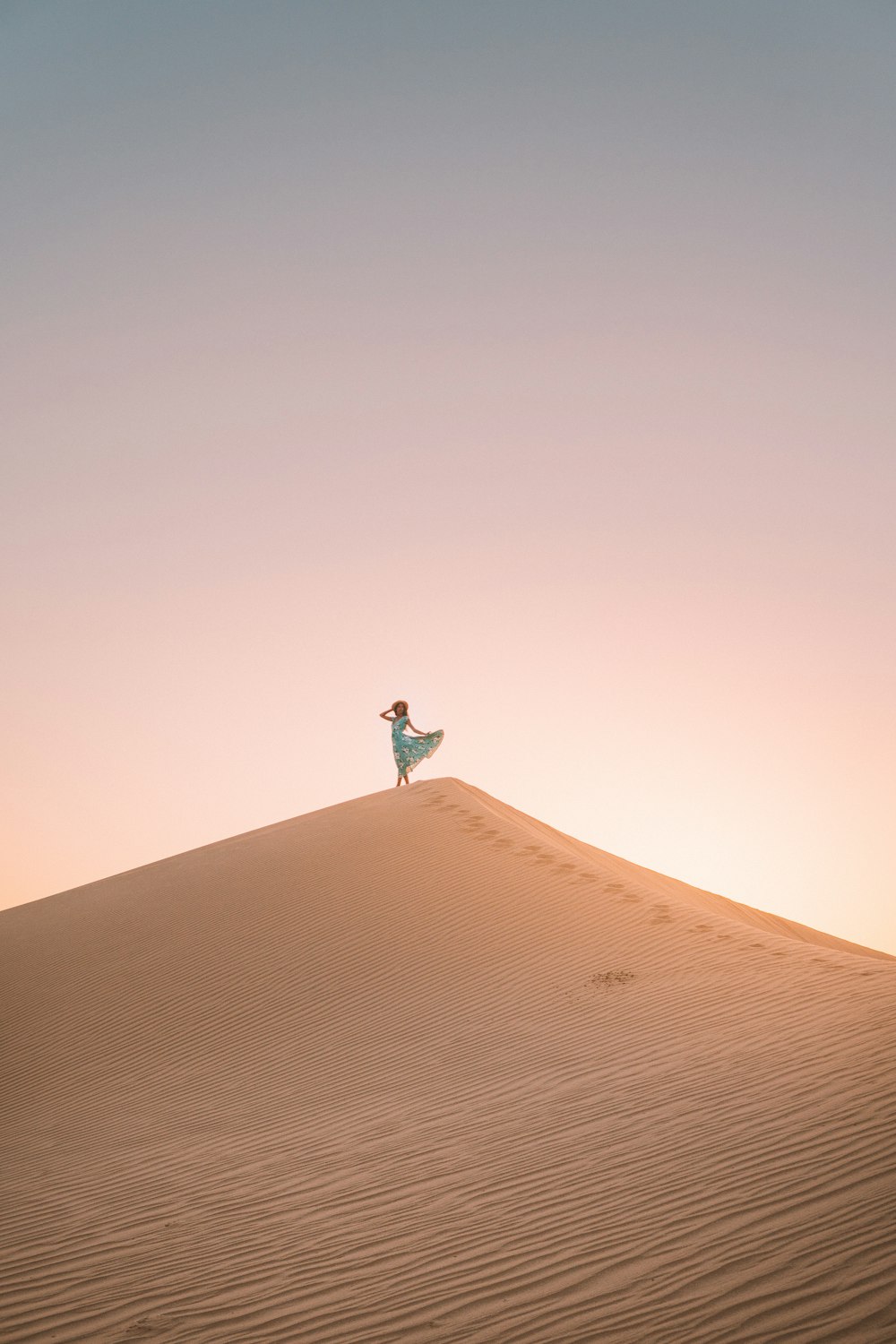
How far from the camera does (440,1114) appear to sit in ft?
24.8

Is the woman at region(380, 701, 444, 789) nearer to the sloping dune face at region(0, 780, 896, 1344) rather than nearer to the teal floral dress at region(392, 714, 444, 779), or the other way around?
the teal floral dress at region(392, 714, 444, 779)

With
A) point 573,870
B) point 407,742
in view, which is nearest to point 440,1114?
point 573,870

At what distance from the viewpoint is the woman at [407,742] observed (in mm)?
19062

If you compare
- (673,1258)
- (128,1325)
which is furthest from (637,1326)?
(128,1325)

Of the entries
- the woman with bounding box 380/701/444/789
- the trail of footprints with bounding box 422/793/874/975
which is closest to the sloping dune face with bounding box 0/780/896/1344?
the trail of footprints with bounding box 422/793/874/975

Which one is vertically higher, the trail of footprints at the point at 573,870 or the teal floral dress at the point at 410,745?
the teal floral dress at the point at 410,745

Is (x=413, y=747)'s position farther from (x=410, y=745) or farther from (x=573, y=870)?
(x=573, y=870)

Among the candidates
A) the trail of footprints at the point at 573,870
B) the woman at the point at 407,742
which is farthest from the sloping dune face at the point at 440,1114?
the woman at the point at 407,742

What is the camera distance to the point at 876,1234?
399cm

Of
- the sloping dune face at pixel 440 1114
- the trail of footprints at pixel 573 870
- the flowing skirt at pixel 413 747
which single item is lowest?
the sloping dune face at pixel 440 1114

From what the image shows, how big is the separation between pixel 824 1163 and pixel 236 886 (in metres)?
12.9

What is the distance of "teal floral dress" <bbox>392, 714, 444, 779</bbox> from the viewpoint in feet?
64.3

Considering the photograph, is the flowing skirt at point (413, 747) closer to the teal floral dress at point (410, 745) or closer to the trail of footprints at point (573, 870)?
the teal floral dress at point (410, 745)

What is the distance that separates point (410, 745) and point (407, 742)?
0.13 meters
